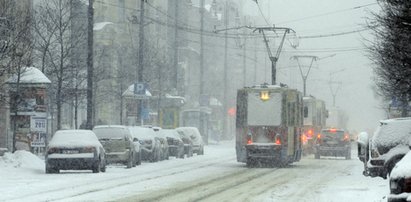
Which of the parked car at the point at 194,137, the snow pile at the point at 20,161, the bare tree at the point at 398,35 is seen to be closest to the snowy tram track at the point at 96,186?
the snow pile at the point at 20,161

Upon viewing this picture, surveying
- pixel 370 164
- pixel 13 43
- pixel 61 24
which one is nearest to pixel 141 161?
pixel 61 24

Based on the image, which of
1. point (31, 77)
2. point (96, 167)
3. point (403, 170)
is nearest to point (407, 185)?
point (403, 170)

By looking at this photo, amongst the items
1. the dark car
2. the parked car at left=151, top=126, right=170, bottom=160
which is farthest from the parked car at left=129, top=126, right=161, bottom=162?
the dark car

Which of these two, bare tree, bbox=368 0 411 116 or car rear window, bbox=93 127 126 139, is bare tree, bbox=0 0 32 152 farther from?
bare tree, bbox=368 0 411 116

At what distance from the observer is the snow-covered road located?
66.8 ft

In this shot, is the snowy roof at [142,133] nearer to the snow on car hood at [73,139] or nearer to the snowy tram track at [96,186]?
the snowy tram track at [96,186]

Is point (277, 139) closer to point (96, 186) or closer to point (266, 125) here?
point (266, 125)

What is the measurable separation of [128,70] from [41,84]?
26899mm

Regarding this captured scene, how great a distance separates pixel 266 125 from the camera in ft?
119

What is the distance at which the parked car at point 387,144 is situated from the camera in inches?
867

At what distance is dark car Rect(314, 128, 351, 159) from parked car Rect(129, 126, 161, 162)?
10972mm

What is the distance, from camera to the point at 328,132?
1954 inches

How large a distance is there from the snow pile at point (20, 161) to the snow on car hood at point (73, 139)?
6.86ft

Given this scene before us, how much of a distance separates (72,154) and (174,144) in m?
17.0
